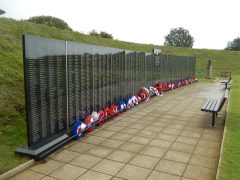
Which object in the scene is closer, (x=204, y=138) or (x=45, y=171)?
(x=45, y=171)

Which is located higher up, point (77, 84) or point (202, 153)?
point (77, 84)

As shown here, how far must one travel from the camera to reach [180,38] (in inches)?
→ 3319

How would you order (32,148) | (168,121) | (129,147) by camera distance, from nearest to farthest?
(32,148) < (129,147) < (168,121)

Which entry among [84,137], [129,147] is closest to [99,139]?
[84,137]

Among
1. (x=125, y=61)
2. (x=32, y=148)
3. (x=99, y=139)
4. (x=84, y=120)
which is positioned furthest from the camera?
(x=125, y=61)

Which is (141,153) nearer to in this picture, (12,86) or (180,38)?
(12,86)

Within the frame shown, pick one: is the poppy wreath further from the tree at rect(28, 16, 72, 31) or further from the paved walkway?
the tree at rect(28, 16, 72, 31)

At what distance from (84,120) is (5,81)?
3.29 metres

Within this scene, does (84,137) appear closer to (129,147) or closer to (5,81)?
(129,147)

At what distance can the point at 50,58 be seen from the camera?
18.0ft

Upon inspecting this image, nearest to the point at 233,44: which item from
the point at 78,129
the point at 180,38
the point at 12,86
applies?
the point at 180,38

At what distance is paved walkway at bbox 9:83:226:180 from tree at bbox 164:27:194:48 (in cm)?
7847

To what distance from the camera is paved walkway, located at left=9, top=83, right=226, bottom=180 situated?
452 centimetres

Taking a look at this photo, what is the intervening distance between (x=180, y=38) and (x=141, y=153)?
83236 millimetres
